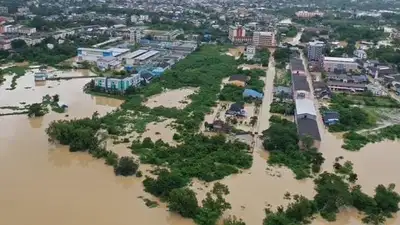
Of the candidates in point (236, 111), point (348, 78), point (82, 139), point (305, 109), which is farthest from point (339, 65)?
point (82, 139)

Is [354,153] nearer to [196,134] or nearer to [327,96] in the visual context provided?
[196,134]

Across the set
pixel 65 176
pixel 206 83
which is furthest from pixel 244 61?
pixel 65 176

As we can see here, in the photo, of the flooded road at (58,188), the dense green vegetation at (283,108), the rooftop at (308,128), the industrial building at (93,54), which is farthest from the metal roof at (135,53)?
the rooftop at (308,128)

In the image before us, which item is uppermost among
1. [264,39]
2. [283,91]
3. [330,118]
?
[264,39]

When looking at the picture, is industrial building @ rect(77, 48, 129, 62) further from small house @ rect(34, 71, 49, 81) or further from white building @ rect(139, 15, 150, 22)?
white building @ rect(139, 15, 150, 22)

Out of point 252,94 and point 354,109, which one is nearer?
point 354,109

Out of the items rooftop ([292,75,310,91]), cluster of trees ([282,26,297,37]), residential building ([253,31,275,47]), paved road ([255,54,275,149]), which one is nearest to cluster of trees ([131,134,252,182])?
paved road ([255,54,275,149])

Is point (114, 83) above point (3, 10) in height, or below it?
below

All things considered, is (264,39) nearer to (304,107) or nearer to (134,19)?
(134,19)
